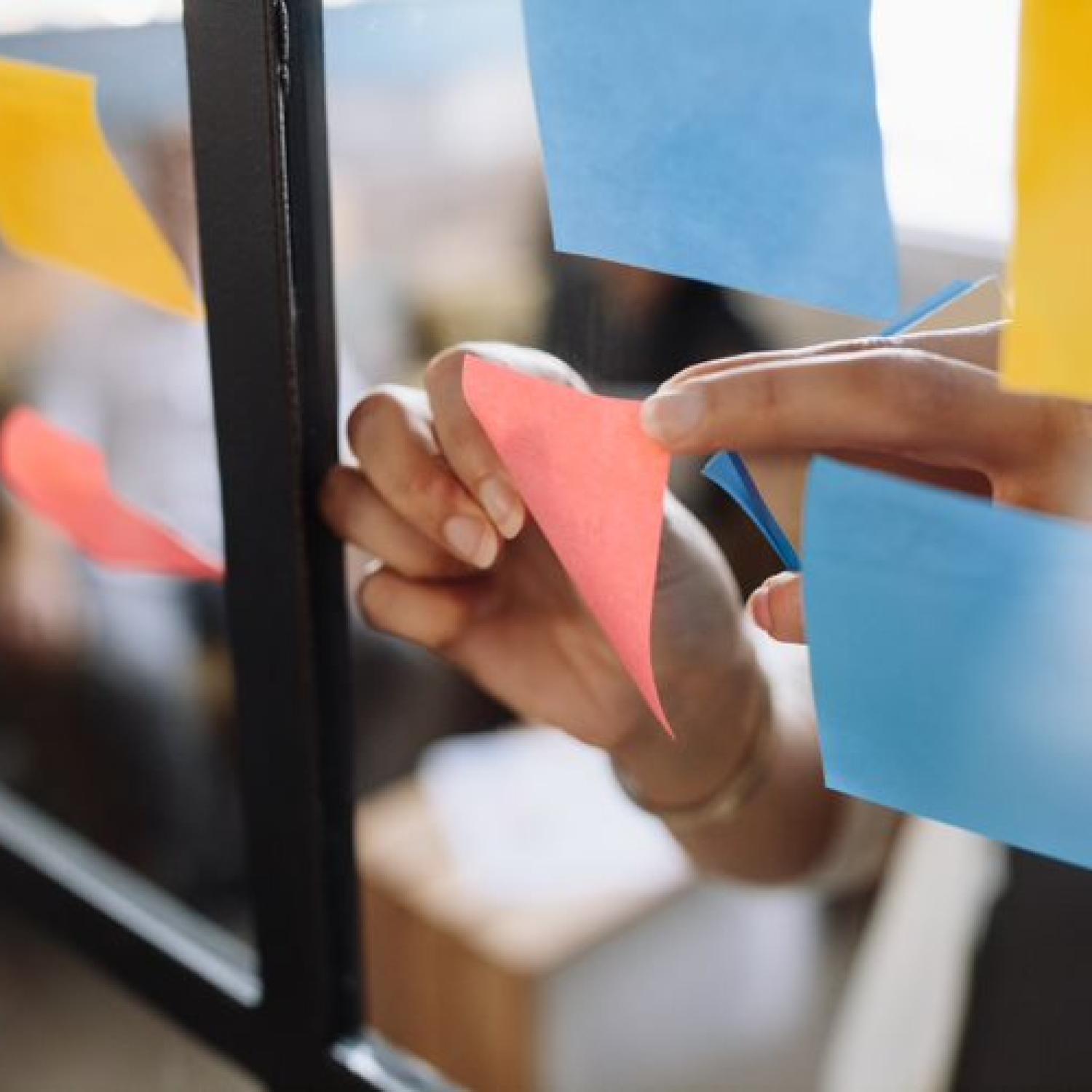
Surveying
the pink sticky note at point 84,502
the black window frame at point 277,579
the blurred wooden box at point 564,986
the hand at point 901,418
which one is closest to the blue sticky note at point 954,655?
the hand at point 901,418

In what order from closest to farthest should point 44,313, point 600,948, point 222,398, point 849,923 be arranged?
point 222,398 → point 44,313 → point 600,948 → point 849,923

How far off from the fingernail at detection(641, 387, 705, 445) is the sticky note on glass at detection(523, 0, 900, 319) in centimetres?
4

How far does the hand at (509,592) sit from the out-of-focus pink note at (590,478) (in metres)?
0.04

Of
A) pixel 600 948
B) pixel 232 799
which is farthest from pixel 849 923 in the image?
pixel 232 799

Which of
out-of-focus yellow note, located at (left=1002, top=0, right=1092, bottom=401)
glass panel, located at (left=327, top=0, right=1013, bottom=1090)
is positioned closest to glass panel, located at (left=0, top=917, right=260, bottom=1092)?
glass panel, located at (left=327, top=0, right=1013, bottom=1090)

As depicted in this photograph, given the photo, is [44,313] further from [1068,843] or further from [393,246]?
[1068,843]

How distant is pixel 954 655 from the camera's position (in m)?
0.41

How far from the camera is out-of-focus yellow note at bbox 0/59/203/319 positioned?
620mm

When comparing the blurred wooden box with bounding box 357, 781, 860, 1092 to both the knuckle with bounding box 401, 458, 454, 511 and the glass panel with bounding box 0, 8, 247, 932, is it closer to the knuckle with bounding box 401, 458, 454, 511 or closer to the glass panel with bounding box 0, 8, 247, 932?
the glass panel with bounding box 0, 8, 247, 932

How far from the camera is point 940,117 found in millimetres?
632

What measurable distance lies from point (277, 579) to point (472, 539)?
10 cm

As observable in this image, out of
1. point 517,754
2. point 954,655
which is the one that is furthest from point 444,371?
point 517,754

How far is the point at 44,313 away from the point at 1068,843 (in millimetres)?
741

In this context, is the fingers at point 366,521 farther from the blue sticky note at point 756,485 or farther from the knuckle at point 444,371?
the blue sticky note at point 756,485
